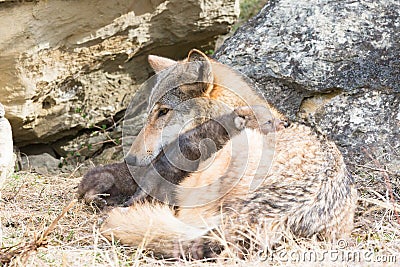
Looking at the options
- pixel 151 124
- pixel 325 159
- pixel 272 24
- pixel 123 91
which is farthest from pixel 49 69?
pixel 325 159

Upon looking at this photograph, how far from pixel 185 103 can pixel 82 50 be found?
167 cm

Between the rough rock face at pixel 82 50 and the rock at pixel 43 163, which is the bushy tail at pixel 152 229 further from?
the rock at pixel 43 163

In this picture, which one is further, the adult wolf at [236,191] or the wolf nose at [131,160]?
the wolf nose at [131,160]

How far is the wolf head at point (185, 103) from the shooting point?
14.8 ft

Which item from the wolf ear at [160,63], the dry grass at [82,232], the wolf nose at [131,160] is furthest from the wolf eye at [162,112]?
the dry grass at [82,232]

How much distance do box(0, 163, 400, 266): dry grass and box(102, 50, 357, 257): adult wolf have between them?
9 centimetres

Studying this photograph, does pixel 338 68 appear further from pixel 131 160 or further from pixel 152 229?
pixel 152 229

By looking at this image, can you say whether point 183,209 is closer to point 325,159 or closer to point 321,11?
point 325,159

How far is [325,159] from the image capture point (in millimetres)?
4098

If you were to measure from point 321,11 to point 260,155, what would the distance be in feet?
6.52

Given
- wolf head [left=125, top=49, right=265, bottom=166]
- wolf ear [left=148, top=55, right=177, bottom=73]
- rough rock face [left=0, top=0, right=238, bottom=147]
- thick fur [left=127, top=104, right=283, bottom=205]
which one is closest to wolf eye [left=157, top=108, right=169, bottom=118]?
wolf head [left=125, top=49, right=265, bottom=166]

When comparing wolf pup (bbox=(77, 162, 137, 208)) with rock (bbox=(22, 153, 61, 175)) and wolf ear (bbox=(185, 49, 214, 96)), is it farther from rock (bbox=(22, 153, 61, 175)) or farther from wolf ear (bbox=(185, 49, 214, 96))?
rock (bbox=(22, 153, 61, 175))

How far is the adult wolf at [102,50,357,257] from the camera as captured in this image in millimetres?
3580

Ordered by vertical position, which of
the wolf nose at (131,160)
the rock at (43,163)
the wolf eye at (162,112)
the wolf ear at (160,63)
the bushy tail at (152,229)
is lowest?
the rock at (43,163)
